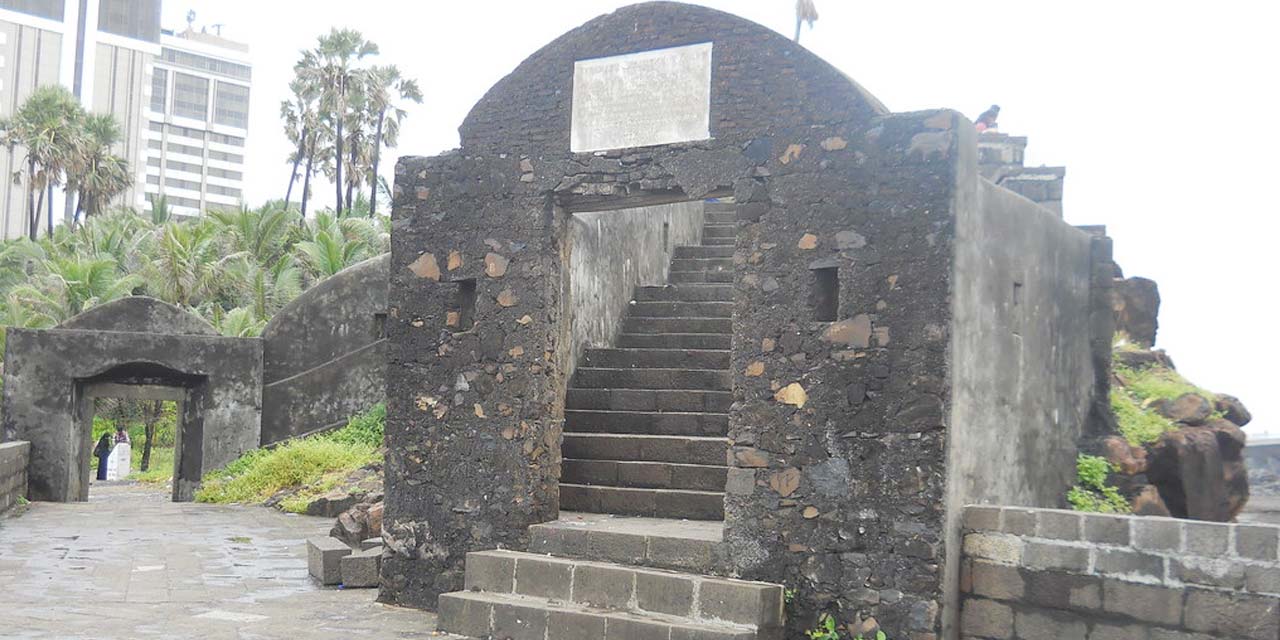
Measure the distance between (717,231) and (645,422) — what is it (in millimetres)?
Answer: 5404

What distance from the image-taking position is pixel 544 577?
7590 mm

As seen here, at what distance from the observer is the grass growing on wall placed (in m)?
17.1

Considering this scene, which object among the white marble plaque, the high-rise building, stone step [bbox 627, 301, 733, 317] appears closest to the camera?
the white marble plaque

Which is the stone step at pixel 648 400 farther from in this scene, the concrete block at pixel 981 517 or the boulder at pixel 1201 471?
the boulder at pixel 1201 471

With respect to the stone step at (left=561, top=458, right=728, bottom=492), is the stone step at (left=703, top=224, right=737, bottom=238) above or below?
above

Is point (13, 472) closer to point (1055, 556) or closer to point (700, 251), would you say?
point (700, 251)

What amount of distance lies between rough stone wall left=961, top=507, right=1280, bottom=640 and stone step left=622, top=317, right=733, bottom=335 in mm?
4322

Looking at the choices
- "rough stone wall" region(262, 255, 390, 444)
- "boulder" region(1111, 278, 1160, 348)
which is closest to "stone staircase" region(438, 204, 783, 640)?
"boulder" region(1111, 278, 1160, 348)

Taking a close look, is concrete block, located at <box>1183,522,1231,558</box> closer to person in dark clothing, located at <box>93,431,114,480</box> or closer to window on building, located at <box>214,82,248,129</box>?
person in dark clothing, located at <box>93,431,114,480</box>

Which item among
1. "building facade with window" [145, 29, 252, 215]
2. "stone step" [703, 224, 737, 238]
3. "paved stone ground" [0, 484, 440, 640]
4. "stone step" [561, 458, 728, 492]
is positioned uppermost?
"building facade with window" [145, 29, 252, 215]

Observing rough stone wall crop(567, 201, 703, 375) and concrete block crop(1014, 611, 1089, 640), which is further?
rough stone wall crop(567, 201, 703, 375)

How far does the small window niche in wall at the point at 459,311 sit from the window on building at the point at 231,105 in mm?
98918

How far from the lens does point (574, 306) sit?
34.6 feet

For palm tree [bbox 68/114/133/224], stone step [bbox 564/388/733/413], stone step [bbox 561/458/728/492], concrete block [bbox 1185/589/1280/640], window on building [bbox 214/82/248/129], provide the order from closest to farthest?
concrete block [bbox 1185/589/1280/640], stone step [bbox 561/458/728/492], stone step [bbox 564/388/733/413], palm tree [bbox 68/114/133/224], window on building [bbox 214/82/248/129]
